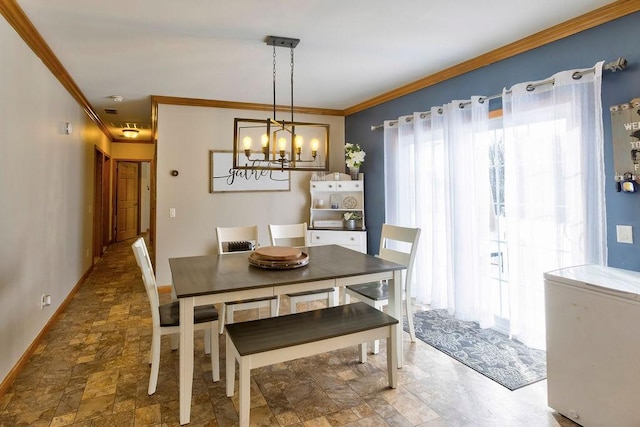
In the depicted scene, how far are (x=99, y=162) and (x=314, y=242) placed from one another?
437 centimetres

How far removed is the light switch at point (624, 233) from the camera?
2285 millimetres

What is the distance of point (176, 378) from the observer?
2.38 metres

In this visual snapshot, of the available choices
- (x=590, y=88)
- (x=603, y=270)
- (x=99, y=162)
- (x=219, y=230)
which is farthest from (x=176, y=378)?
(x=99, y=162)

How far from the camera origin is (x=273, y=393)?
221cm

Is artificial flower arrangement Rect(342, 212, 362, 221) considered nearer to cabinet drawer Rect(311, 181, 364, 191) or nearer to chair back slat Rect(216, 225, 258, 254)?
cabinet drawer Rect(311, 181, 364, 191)

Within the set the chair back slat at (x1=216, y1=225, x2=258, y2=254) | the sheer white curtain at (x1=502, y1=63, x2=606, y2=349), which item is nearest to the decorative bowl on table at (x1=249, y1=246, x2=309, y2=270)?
the chair back slat at (x1=216, y1=225, x2=258, y2=254)

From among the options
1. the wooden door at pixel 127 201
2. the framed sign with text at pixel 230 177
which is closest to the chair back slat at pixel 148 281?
the framed sign with text at pixel 230 177

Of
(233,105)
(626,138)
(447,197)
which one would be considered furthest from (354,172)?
(626,138)

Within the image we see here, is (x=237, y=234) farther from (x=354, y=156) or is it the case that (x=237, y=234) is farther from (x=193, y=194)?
(x=354, y=156)

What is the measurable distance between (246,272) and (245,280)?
0.20 meters

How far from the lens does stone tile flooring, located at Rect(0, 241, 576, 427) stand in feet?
6.40

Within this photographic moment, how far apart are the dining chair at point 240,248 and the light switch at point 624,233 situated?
2.45 m

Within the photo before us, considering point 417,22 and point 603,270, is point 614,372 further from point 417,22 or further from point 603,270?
point 417,22

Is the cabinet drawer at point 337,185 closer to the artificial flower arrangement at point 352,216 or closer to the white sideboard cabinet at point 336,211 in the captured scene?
the white sideboard cabinet at point 336,211
